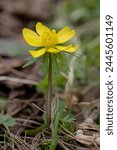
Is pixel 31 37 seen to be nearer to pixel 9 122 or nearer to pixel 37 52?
pixel 37 52

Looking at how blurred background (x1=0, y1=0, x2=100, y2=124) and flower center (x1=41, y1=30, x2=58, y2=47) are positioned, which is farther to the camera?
blurred background (x1=0, y1=0, x2=100, y2=124)

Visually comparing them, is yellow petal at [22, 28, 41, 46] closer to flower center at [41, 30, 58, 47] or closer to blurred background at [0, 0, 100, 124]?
flower center at [41, 30, 58, 47]

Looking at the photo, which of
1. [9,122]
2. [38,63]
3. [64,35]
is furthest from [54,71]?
[38,63]

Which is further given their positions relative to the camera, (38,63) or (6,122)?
(38,63)

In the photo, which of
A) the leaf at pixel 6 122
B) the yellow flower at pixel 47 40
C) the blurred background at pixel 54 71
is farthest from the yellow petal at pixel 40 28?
the leaf at pixel 6 122

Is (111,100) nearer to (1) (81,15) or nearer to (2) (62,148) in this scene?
(2) (62,148)

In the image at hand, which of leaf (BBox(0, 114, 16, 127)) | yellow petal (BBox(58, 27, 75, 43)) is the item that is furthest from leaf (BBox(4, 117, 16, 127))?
yellow petal (BBox(58, 27, 75, 43))
